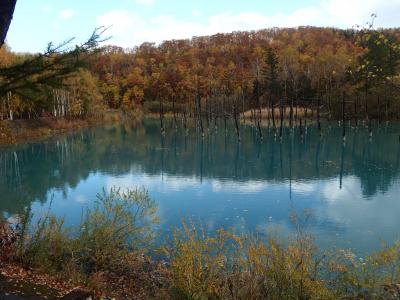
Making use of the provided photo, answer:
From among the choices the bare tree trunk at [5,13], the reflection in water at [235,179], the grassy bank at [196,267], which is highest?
the bare tree trunk at [5,13]

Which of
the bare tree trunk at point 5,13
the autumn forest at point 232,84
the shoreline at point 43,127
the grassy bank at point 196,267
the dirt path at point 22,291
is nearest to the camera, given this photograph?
the bare tree trunk at point 5,13

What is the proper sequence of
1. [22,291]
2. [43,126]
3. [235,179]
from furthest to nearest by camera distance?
[43,126] < [235,179] < [22,291]

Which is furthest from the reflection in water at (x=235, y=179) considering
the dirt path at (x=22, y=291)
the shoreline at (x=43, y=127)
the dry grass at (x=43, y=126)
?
the dirt path at (x=22, y=291)

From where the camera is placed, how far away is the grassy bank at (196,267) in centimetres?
740

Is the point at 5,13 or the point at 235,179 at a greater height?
the point at 5,13

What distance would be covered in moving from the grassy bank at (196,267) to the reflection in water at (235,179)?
548 centimetres

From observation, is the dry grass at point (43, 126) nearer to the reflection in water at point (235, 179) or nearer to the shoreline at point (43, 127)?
the shoreline at point (43, 127)

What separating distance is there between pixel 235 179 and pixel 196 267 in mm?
20685

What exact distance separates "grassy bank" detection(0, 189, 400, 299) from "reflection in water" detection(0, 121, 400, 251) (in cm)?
548

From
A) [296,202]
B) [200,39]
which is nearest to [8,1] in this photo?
[296,202]

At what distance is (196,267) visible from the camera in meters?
8.35

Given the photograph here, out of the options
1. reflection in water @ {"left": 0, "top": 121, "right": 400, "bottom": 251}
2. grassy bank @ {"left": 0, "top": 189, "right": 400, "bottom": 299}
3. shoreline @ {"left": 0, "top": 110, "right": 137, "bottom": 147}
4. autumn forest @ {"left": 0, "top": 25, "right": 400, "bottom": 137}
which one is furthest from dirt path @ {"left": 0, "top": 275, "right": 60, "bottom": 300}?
shoreline @ {"left": 0, "top": 110, "right": 137, "bottom": 147}

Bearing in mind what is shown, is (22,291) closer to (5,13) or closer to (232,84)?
(5,13)

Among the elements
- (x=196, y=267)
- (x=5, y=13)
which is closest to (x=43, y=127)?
(x=196, y=267)
